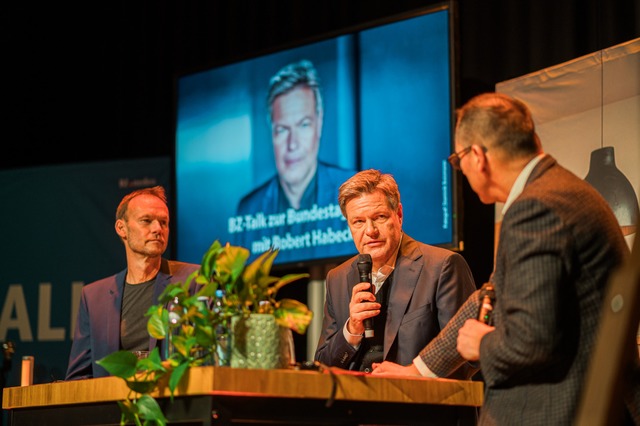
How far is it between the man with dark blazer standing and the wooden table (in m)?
0.75

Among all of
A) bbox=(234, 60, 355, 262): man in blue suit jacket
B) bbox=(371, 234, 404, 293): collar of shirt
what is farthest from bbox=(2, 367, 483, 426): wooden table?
bbox=(234, 60, 355, 262): man in blue suit jacket

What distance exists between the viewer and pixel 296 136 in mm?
5887

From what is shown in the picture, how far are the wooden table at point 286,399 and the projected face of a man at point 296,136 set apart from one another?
315cm

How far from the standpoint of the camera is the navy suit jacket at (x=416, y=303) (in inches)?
138

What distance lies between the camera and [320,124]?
577 cm

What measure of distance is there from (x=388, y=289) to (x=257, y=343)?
4.59 feet

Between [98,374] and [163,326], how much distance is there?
1.81m

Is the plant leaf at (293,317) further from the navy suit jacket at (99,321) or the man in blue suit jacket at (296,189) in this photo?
the man in blue suit jacket at (296,189)

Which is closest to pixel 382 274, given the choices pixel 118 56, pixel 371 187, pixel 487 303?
pixel 371 187

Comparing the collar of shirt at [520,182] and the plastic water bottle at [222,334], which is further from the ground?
the collar of shirt at [520,182]

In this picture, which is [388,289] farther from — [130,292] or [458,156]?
[130,292]

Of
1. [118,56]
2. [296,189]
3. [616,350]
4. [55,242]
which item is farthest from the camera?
[118,56]

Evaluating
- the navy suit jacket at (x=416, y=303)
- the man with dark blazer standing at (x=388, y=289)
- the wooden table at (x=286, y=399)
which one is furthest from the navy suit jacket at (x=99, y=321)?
the wooden table at (x=286, y=399)

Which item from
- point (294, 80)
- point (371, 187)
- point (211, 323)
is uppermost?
point (294, 80)
